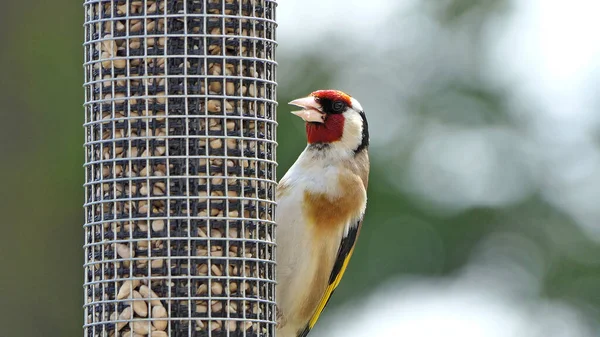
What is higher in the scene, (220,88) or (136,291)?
(220,88)

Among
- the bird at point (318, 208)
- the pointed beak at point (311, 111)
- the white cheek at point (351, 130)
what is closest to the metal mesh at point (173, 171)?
the bird at point (318, 208)

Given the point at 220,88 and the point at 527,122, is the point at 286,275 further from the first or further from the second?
the point at 527,122

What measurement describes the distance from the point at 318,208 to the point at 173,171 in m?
2.36

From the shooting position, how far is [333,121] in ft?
40.1

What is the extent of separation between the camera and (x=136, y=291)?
31.8 ft

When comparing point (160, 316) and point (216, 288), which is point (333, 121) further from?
point (160, 316)

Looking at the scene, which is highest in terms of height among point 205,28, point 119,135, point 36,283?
point 205,28

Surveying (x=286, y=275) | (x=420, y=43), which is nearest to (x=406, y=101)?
(x=420, y=43)

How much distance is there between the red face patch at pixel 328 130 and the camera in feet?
40.0

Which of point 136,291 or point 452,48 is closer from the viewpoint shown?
point 136,291

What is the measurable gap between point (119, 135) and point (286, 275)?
239 cm

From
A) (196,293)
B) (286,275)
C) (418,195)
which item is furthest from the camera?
(418,195)

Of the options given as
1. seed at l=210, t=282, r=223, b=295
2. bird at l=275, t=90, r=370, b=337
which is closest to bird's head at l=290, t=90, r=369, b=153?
bird at l=275, t=90, r=370, b=337

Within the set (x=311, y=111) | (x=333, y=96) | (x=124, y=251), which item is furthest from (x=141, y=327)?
(x=333, y=96)
